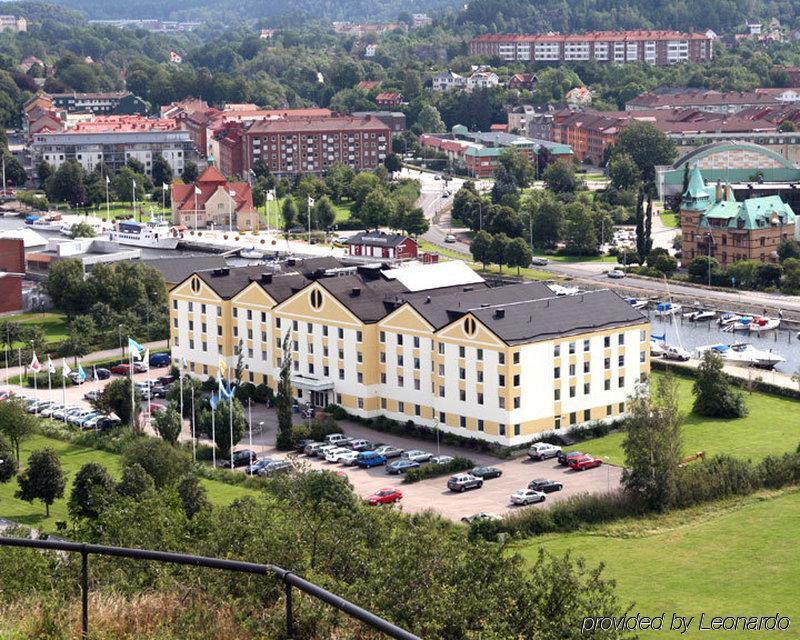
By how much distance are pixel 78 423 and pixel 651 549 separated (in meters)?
7.39

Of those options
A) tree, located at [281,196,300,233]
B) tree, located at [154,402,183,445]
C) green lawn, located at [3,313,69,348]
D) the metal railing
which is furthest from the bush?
tree, located at [281,196,300,233]

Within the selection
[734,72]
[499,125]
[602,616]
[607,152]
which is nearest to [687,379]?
[602,616]

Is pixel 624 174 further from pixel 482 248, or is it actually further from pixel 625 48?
pixel 625 48

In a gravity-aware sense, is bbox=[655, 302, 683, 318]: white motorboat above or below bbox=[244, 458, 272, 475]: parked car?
below

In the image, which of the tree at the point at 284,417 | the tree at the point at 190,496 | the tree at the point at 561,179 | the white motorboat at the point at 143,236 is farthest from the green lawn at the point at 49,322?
the tree at the point at 561,179

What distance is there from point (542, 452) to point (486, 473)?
0.94 m

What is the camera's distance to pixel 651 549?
40.1 ft

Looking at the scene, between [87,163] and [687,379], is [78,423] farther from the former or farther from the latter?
[87,163]

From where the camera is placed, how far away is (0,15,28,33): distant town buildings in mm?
96225

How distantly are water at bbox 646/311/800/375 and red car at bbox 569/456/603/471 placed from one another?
6.82 metres

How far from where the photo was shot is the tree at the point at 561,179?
38.6 m

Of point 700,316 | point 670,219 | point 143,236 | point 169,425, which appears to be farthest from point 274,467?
point 670,219

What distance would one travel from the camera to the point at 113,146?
43062mm

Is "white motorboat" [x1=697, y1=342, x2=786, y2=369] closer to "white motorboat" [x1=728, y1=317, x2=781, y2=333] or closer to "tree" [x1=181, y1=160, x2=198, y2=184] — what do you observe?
"white motorboat" [x1=728, y1=317, x2=781, y2=333]
